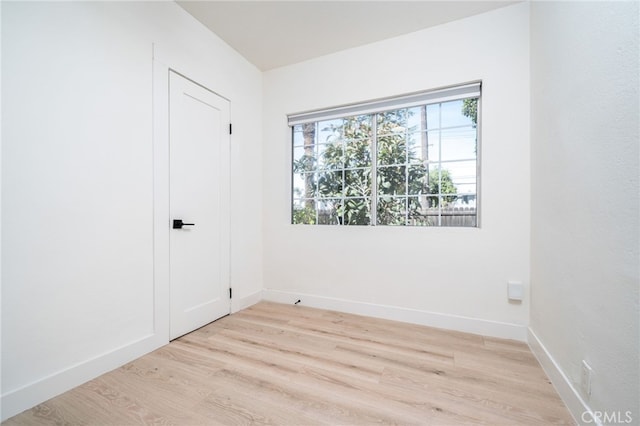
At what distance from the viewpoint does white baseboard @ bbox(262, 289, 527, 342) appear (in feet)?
7.42

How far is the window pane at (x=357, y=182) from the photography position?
Result: 2.90 metres

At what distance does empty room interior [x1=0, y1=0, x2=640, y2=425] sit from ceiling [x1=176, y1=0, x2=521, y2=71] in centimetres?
2

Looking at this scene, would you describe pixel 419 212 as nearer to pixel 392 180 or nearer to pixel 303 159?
pixel 392 180

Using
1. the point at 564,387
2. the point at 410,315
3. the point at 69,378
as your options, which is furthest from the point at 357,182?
the point at 69,378

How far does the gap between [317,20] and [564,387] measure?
10.3 feet

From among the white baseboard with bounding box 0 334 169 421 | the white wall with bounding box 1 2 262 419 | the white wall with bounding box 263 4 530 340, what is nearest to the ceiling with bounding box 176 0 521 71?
the white wall with bounding box 263 4 530 340

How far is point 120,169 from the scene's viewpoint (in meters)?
1.87

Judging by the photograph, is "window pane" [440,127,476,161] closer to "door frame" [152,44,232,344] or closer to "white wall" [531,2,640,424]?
"white wall" [531,2,640,424]

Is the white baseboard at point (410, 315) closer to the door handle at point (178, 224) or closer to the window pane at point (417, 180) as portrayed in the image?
the window pane at point (417, 180)

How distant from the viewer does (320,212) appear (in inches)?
124

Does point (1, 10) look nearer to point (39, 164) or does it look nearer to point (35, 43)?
point (35, 43)

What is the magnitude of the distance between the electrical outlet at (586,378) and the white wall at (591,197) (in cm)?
3
